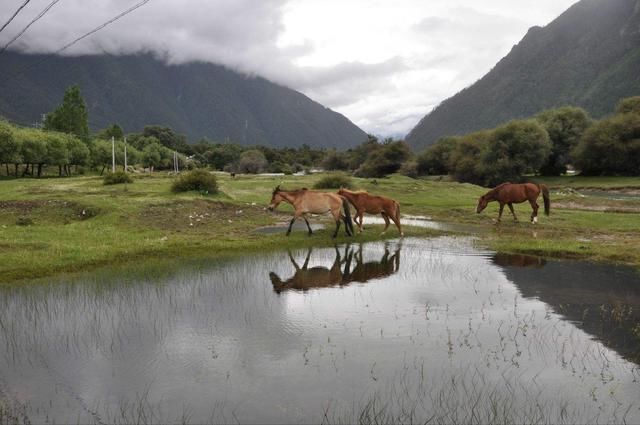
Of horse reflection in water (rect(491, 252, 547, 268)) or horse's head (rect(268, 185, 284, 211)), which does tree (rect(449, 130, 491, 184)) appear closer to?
horse's head (rect(268, 185, 284, 211))

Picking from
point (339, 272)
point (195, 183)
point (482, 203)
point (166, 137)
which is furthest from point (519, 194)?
point (166, 137)

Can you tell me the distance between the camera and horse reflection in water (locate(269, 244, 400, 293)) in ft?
43.8

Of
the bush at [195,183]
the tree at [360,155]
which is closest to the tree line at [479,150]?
the tree at [360,155]

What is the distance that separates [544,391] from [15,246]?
55.1ft

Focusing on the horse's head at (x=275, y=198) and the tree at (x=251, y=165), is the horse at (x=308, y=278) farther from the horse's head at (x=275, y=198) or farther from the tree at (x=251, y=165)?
the tree at (x=251, y=165)

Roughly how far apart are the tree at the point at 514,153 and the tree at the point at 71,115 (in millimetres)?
77649

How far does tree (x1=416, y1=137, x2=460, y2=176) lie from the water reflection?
76355mm

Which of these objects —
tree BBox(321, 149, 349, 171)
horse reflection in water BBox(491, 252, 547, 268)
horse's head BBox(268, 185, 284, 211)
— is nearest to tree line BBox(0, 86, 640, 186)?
tree BBox(321, 149, 349, 171)

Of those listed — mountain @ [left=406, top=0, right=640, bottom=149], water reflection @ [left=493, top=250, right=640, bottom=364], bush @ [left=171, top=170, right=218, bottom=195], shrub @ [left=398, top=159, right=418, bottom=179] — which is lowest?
water reflection @ [left=493, top=250, right=640, bottom=364]

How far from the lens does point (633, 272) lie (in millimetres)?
14547

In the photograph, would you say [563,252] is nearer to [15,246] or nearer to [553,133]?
[15,246]

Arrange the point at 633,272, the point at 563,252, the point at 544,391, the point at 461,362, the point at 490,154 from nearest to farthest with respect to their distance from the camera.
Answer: the point at 544,391, the point at 461,362, the point at 633,272, the point at 563,252, the point at 490,154

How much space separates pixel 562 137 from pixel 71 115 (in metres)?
94.1

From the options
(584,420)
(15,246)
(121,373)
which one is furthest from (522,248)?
(15,246)
